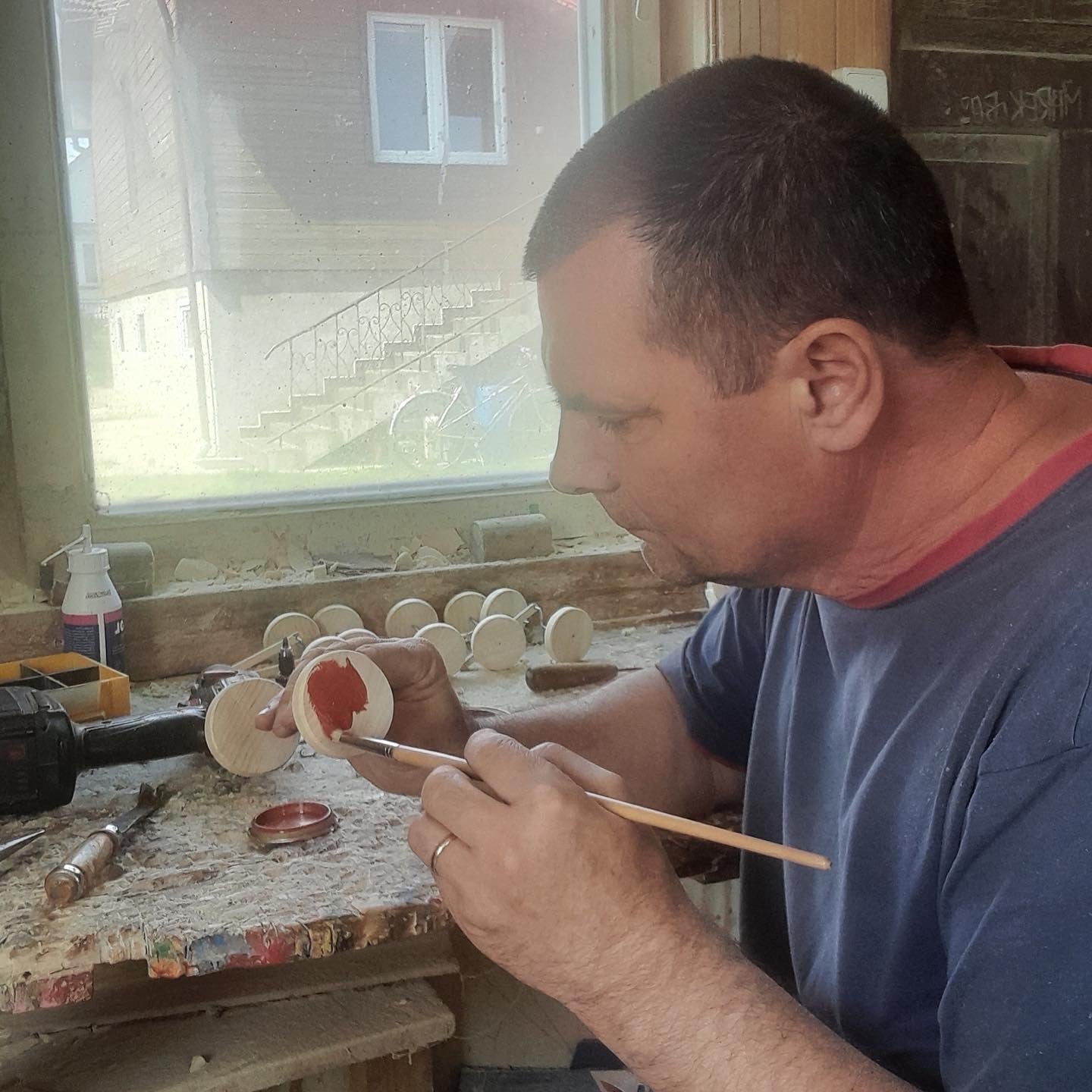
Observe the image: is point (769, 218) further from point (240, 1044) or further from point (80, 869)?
point (240, 1044)

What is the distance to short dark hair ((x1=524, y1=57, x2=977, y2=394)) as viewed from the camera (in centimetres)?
85

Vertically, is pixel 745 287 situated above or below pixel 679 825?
above

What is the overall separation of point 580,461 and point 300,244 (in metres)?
1.18

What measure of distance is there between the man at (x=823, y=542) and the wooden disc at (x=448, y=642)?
2.38 ft

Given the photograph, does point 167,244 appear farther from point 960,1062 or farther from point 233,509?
point 960,1062

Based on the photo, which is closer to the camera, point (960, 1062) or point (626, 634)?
point (960, 1062)

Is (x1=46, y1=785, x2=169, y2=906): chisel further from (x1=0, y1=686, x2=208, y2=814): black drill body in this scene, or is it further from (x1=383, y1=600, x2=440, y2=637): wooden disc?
(x1=383, y1=600, x2=440, y2=637): wooden disc

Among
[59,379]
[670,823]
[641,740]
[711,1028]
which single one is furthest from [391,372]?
[711,1028]

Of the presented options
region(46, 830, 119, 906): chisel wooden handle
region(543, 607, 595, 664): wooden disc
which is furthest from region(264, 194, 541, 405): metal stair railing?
region(46, 830, 119, 906): chisel wooden handle

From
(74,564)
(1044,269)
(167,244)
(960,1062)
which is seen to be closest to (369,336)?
(167,244)

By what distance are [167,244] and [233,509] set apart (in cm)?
49

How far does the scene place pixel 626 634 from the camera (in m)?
2.01

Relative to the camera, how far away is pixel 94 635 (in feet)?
5.33

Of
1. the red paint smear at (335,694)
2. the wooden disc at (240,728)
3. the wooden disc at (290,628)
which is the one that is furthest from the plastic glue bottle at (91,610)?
the red paint smear at (335,694)
